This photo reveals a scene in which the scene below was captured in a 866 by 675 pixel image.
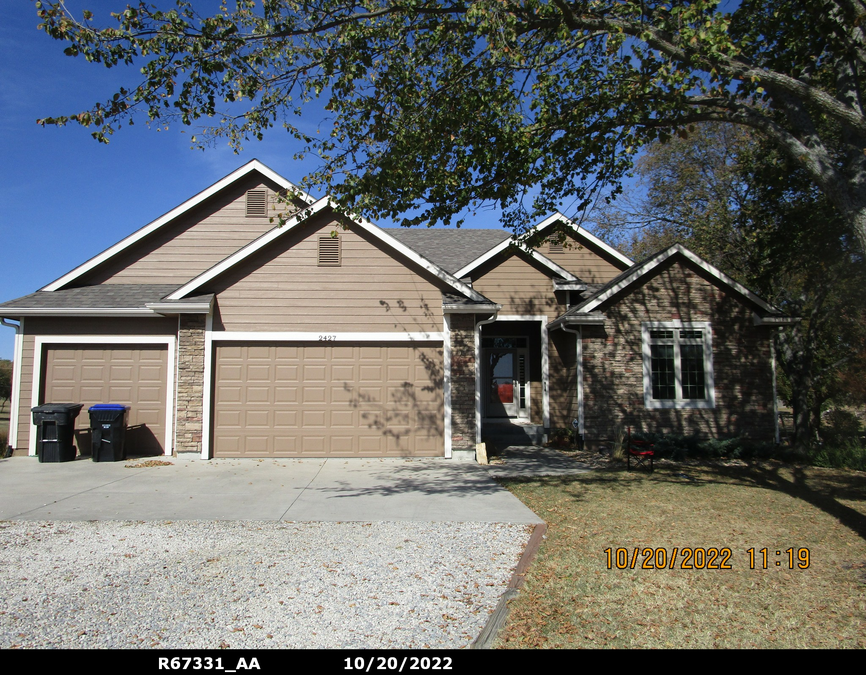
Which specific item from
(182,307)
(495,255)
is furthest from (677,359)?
(182,307)

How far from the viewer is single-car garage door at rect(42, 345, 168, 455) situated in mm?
12266

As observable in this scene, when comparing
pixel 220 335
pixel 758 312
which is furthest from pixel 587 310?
pixel 220 335

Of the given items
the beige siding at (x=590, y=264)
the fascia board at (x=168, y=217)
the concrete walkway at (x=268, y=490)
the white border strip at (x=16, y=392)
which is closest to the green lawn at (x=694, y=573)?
the concrete walkway at (x=268, y=490)

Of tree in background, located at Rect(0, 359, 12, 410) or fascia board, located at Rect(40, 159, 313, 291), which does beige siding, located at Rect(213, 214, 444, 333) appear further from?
tree in background, located at Rect(0, 359, 12, 410)

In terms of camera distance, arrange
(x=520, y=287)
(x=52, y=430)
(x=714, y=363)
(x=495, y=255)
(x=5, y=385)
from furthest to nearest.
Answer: (x=5, y=385)
(x=520, y=287)
(x=495, y=255)
(x=714, y=363)
(x=52, y=430)

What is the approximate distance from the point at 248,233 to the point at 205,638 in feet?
39.2

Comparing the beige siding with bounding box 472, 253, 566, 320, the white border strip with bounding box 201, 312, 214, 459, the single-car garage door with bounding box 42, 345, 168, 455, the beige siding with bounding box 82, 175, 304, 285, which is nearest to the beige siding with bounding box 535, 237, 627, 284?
the beige siding with bounding box 472, 253, 566, 320

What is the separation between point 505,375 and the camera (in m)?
17.6

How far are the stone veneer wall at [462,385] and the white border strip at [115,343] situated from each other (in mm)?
6178

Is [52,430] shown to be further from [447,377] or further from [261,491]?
[447,377]

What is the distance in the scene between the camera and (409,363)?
1208 centimetres

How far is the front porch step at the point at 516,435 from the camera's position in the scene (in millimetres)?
15098

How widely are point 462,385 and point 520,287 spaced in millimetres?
4859
